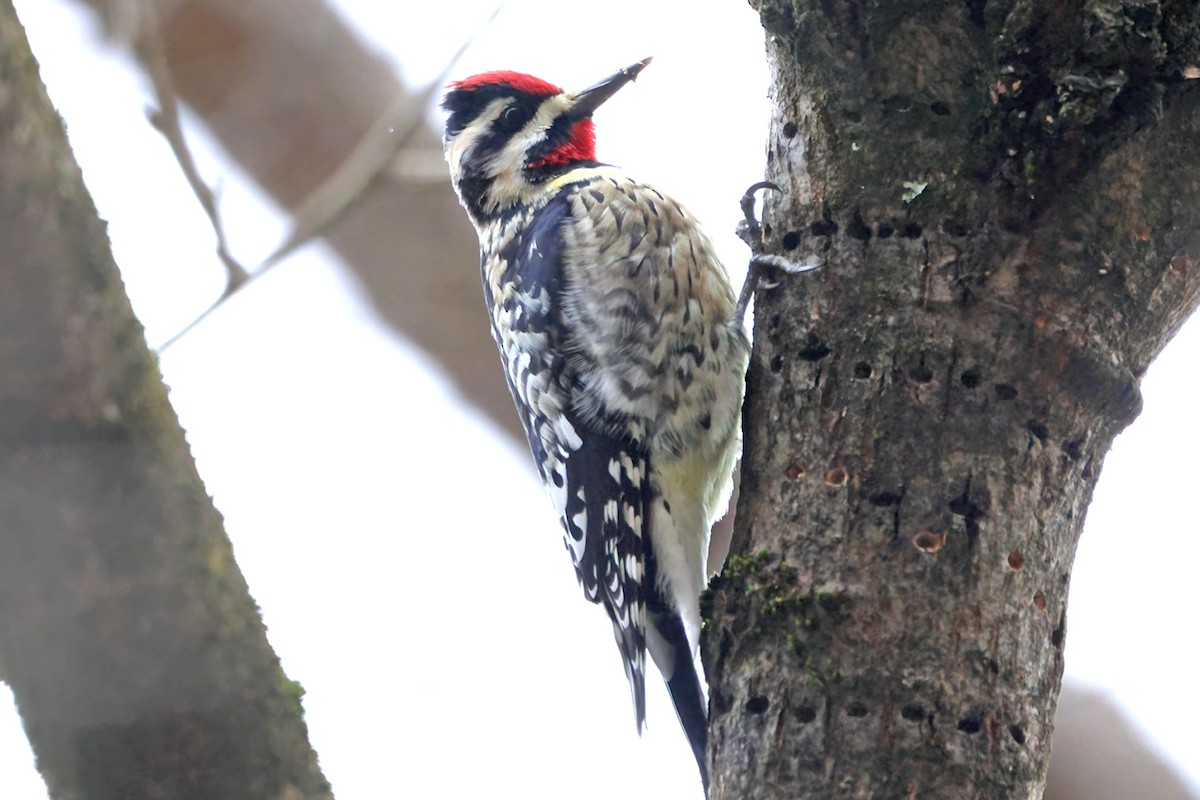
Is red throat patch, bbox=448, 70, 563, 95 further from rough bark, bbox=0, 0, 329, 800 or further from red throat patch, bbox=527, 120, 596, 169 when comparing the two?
rough bark, bbox=0, 0, 329, 800

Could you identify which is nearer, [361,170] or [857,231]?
[857,231]

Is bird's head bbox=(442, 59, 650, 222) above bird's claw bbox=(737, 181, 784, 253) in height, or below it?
above

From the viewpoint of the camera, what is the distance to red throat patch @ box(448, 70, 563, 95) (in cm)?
331

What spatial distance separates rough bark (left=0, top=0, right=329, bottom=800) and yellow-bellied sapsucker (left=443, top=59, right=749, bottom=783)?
1.28 m

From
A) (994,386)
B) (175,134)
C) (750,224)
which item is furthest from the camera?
(750,224)

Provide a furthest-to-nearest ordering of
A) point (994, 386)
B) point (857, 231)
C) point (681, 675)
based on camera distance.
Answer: point (681, 675) → point (857, 231) → point (994, 386)

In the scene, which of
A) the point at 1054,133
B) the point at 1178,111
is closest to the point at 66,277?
the point at 1054,133

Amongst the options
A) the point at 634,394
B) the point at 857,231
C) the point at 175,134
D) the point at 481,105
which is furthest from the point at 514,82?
the point at 857,231

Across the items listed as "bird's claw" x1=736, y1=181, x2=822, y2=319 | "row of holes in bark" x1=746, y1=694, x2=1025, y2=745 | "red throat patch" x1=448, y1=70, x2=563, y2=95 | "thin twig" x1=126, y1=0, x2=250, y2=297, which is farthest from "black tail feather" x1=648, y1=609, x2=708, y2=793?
"red throat patch" x1=448, y1=70, x2=563, y2=95

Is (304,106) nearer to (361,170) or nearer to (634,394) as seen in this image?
(361,170)

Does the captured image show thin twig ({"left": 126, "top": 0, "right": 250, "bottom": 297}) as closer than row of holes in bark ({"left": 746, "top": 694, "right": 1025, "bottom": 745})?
No

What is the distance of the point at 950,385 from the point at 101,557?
3.70ft

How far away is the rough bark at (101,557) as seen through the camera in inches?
53.1

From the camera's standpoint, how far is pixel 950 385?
1797 mm
